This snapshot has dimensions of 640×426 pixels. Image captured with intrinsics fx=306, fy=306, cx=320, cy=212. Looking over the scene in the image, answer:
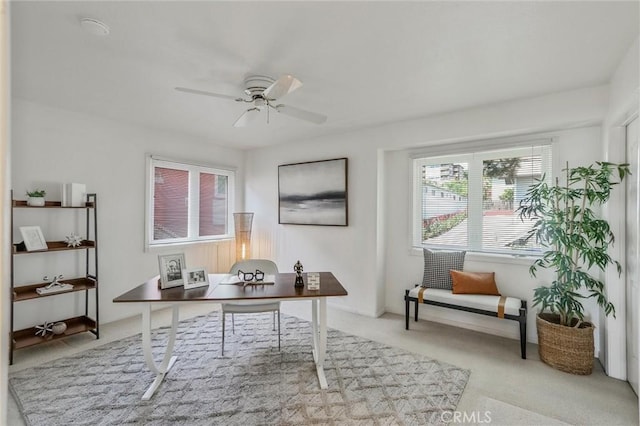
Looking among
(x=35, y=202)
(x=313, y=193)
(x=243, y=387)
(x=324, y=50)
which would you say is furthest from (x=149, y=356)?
(x=313, y=193)

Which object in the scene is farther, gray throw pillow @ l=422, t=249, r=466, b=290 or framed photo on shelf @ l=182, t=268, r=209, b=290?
gray throw pillow @ l=422, t=249, r=466, b=290

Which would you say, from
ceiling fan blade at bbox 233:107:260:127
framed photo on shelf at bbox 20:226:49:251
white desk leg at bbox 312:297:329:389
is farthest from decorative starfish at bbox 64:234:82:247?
white desk leg at bbox 312:297:329:389

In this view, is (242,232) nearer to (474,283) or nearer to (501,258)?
(474,283)

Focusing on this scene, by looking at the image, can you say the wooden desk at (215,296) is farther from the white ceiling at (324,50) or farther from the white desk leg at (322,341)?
the white ceiling at (324,50)

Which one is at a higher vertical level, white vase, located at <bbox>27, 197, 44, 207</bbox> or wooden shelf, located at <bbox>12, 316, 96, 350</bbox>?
white vase, located at <bbox>27, 197, 44, 207</bbox>

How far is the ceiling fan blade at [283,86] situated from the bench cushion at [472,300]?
A: 104 inches

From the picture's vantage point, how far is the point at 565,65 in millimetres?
2312

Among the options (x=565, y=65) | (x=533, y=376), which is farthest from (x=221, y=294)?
(x=565, y=65)

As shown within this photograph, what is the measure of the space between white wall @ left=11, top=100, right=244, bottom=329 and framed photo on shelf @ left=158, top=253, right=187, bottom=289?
1.74 m

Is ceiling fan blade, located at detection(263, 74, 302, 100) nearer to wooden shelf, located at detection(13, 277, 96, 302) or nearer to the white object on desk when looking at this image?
the white object on desk

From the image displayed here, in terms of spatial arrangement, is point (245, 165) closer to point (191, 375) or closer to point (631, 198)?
point (191, 375)

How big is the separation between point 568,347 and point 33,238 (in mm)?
4902

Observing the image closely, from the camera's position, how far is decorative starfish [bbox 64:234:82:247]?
3137mm

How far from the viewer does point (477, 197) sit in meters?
3.57
